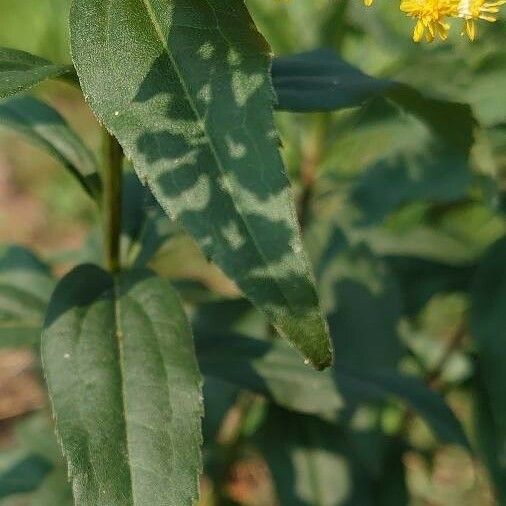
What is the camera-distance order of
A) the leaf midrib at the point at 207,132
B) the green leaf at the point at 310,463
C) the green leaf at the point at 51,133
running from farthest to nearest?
the green leaf at the point at 310,463 → the green leaf at the point at 51,133 → the leaf midrib at the point at 207,132

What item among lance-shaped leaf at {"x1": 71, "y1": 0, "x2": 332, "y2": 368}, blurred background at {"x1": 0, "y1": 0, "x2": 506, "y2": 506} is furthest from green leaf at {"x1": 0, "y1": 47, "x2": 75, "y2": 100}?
blurred background at {"x1": 0, "y1": 0, "x2": 506, "y2": 506}

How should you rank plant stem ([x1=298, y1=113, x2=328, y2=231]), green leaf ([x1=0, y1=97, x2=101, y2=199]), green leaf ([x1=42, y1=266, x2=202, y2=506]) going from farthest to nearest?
plant stem ([x1=298, y1=113, x2=328, y2=231])
green leaf ([x1=0, y1=97, x2=101, y2=199])
green leaf ([x1=42, y1=266, x2=202, y2=506])

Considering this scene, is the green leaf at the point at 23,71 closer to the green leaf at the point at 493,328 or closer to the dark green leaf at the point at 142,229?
the dark green leaf at the point at 142,229

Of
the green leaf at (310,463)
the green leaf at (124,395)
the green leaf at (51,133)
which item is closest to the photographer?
the green leaf at (124,395)

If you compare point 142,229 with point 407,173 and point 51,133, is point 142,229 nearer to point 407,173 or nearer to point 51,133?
point 51,133

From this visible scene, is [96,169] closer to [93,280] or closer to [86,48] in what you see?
[93,280]

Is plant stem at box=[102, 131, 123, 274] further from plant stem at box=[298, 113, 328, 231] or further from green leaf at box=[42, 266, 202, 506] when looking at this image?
plant stem at box=[298, 113, 328, 231]

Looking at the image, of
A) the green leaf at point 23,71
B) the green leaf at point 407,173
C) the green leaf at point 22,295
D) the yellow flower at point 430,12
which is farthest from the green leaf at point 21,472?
the yellow flower at point 430,12
